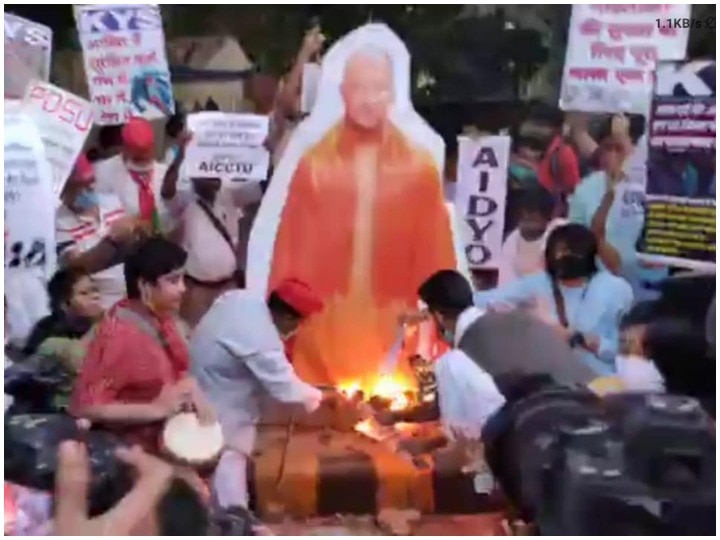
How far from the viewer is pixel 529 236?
3.28 metres

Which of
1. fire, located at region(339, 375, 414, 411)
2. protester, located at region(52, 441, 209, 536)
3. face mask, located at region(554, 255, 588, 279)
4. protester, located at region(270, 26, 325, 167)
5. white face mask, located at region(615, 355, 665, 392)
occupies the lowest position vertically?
protester, located at region(52, 441, 209, 536)

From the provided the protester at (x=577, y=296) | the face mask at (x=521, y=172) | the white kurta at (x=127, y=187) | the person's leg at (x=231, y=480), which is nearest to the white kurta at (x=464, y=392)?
the protester at (x=577, y=296)

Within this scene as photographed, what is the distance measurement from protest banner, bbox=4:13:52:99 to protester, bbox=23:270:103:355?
48cm

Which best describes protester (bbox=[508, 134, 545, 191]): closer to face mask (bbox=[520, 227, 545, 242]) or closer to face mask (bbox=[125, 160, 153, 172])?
face mask (bbox=[520, 227, 545, 242])

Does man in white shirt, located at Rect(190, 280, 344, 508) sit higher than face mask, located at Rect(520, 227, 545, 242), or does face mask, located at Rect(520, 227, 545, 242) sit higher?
face mask, located at Rect(520, 227, 545, 242)

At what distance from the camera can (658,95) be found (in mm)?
3236

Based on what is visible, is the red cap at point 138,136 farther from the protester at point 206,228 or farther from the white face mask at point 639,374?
the white face mask at point 639,374

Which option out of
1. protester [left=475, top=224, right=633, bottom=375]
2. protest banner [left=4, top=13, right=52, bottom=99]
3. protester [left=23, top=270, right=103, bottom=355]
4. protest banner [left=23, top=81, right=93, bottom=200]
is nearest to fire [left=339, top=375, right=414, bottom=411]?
protester [left=475, top=224, right=633, bottom=375]

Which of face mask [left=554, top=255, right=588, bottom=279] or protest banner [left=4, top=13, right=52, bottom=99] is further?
face mask [left=554, top=255, right=588, bottom=279]

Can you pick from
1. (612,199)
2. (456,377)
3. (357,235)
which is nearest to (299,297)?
(357,235)

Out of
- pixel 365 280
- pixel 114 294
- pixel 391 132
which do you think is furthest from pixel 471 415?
pixel 114 294

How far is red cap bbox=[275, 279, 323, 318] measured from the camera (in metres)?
3.27

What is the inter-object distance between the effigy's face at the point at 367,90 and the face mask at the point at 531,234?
0.45 meters

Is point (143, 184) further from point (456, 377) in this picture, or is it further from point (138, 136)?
point (456, 377)
